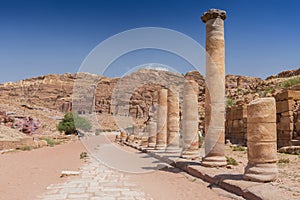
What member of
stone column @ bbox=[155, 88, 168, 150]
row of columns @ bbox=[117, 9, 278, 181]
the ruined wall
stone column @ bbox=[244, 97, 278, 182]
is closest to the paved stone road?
stone column @ bbox=[244, 97, 278, 182]

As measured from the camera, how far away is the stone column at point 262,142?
6645 mm

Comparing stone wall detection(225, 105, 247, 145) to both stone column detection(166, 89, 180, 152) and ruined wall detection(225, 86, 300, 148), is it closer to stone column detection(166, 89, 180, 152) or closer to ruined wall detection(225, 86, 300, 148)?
ruined wall detection(225, 86, 300, 148)

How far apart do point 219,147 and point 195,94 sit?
4.04m

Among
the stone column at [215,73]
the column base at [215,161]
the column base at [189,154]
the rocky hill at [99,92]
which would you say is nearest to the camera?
the column base at [215,161]

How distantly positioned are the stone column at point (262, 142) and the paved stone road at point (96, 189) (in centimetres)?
255

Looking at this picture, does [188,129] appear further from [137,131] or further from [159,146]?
[137,131]

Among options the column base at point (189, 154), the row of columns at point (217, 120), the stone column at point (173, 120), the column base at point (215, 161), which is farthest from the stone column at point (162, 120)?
the column base at point (215, 161)

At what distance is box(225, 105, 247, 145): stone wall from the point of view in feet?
62.8

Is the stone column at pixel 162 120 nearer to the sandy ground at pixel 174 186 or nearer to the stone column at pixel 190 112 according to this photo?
the stone column at pixel 190 112

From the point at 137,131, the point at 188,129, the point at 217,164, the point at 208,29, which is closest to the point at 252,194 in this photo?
the point at 217,164

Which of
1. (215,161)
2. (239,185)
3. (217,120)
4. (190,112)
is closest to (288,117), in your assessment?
(190,112)

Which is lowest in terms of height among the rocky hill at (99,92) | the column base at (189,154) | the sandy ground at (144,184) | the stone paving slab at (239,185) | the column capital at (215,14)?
the sandy ground at (144,184)

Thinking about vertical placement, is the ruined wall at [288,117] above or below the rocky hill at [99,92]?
below

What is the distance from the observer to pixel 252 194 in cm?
565
